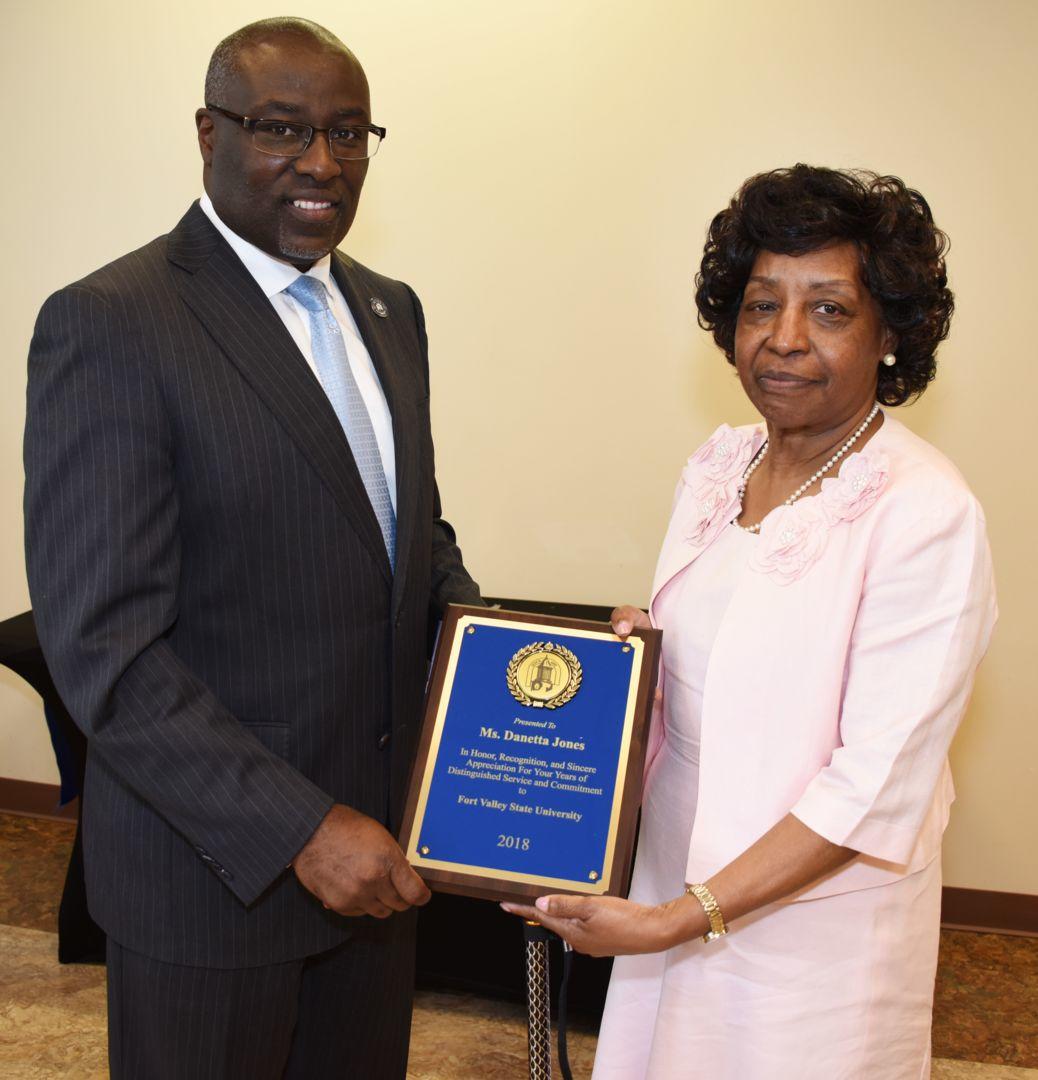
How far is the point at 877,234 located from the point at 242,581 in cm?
104

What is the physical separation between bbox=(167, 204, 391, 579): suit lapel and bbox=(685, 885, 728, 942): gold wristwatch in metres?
0.69

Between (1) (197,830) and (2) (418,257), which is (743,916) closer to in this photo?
(1) (197,830)

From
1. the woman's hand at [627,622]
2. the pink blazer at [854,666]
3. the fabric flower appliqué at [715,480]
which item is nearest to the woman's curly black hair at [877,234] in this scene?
the pink blazer at [854,666]

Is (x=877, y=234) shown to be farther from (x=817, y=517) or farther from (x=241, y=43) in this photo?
(x=241, y=43)

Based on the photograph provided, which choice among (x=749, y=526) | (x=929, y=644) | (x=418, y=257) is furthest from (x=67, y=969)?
(x=929, y=644)

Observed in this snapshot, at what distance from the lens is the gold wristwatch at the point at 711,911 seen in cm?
165

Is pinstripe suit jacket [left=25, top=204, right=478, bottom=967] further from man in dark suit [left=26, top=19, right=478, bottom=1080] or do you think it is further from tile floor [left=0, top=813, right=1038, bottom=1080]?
tile floor [left=0, top=813, right=1038, bottom=1080]

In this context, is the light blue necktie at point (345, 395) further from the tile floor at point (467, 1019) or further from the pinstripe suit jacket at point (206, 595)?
the tile floor at point (467, 1019)

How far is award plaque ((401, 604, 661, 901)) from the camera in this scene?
171cm

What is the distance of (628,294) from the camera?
356cm

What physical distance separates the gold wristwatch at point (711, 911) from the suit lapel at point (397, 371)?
0.62 m

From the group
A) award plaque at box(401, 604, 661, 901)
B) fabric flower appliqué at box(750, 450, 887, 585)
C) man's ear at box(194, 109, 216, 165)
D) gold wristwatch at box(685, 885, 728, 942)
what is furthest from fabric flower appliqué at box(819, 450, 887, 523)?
man's ear at box(194, 109, 216, 165)

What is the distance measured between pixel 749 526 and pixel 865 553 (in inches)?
10.3

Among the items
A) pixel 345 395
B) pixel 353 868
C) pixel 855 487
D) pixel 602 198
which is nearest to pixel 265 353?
pixel 345 395
